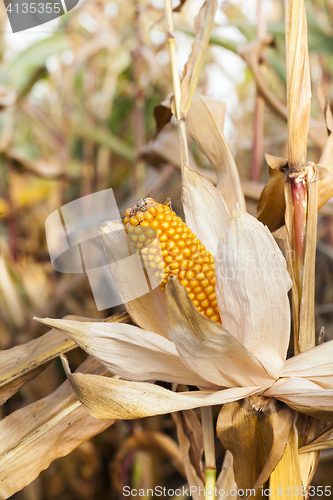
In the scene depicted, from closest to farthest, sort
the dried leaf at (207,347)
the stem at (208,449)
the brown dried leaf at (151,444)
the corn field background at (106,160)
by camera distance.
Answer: the dried leaf at (207,347) → the stem at (208,449) → the brown dried leaf at (151,444) → the corn field background at (106,160)

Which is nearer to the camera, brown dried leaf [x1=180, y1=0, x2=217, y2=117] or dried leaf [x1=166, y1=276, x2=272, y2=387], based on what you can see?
dried leaf [x1=166, y1=276, x2=272, y2=387]

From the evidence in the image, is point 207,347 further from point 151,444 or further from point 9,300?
point 9,300

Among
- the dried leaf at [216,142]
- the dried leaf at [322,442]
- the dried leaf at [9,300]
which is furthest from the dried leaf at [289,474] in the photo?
the dried leaf at [9,300]

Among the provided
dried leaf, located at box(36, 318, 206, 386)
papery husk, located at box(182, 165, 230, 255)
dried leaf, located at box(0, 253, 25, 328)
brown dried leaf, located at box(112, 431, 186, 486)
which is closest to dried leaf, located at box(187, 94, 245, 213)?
papery husk, located at box(182, 165, 230, 255)

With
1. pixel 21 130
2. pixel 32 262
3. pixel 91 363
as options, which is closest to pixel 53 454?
pixel 91 363

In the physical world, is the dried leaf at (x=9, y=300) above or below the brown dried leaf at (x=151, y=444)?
above

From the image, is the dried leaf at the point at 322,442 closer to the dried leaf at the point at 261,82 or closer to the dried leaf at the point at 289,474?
the dried leaf at the point at 289,474
